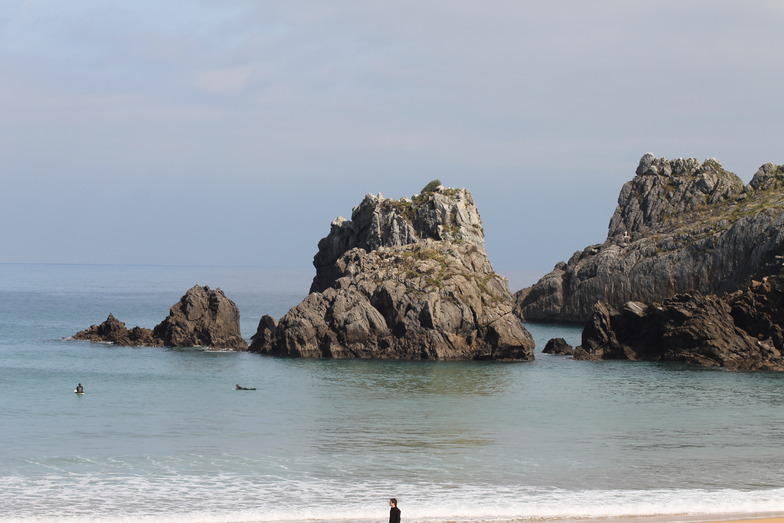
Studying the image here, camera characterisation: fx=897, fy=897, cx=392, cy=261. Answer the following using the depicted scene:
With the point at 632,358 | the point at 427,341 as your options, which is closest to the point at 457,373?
the point at 427,341

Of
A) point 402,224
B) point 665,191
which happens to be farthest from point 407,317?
point 665,191

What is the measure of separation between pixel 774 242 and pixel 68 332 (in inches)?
3262

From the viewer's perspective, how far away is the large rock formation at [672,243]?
114 meters

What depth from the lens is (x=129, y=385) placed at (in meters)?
61.1

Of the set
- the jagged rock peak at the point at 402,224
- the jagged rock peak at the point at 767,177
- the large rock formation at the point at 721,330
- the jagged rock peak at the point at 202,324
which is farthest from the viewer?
the jagged rock peak at the point at 767,177

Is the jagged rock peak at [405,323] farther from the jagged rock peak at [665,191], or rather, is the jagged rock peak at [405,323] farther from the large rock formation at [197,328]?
the jagged rock peak at [665,191]

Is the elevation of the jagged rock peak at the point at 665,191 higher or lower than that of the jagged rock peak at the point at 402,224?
higher

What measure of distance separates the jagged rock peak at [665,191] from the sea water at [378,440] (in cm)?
6911

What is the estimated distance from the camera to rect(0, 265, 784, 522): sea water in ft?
104

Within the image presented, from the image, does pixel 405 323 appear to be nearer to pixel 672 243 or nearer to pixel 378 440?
pixel 378 440

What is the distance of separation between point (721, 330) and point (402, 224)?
39903 millimetres

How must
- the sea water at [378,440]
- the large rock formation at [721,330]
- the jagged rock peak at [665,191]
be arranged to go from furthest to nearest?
1. the jagged rock peak at [665,191]
2. the large rock formation at [721,330]
3. the sea water at [378,440]

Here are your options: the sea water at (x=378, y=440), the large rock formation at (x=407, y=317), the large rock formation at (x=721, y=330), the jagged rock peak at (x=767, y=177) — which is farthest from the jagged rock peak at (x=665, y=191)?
the sea water at (x=378, y=440)

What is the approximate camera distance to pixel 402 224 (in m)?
102
